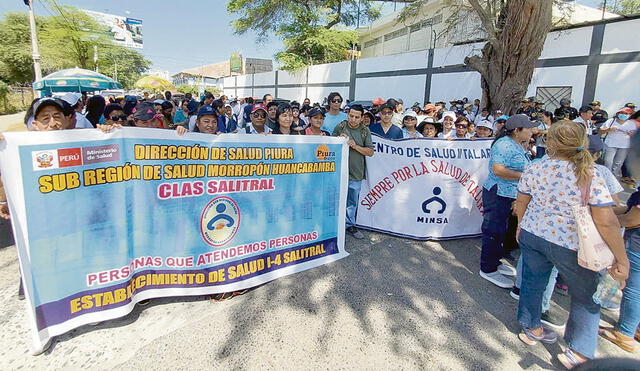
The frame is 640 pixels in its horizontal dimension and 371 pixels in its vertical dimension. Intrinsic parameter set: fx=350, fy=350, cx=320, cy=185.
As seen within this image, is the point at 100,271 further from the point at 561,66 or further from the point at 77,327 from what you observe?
the point at 561,66

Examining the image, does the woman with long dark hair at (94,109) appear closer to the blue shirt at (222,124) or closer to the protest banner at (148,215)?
the blue shirt at (222,124)

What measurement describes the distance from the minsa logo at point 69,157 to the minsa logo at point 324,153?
217 centimetres

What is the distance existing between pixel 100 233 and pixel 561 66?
14693 mm

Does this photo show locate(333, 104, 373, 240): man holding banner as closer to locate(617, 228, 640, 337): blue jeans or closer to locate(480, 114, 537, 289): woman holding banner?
locate(480, 114, 537, 289): woman holding banner

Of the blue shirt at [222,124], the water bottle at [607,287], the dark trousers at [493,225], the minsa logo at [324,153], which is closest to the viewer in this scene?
the water bottle at [607,287]

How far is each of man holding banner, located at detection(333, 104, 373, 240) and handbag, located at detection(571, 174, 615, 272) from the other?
2.50 m

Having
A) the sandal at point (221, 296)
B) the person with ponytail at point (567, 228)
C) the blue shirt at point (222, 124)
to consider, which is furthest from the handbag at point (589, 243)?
the blue shirt at point (222, 124)

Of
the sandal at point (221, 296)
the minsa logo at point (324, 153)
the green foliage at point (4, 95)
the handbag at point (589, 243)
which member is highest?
the green foliage at point (4, 95)

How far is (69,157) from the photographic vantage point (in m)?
2.41

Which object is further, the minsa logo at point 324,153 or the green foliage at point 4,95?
the green foliage at point 4,95

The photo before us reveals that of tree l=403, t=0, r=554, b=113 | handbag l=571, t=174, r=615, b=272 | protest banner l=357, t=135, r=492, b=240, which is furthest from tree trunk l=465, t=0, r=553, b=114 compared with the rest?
handbag l=571, t=174, r=615, b=272

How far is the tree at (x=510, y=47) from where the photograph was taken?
7.91 m

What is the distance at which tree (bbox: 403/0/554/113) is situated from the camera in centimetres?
791

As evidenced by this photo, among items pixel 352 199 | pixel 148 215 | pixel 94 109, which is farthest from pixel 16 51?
pixel 148 215
